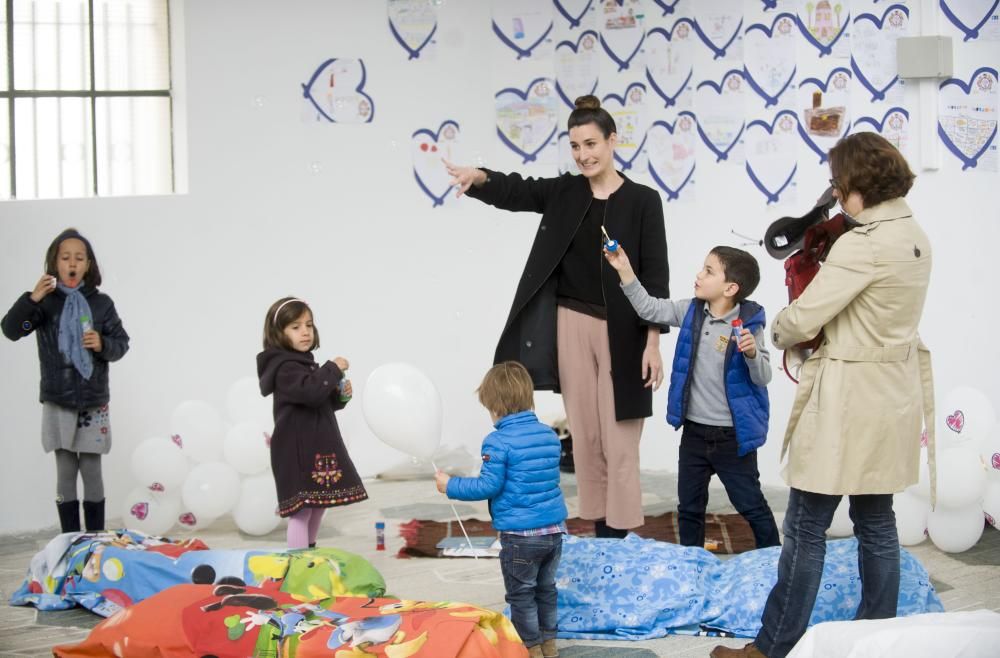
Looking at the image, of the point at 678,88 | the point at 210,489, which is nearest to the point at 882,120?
the point at 678,88

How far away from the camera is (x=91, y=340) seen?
13.9ft

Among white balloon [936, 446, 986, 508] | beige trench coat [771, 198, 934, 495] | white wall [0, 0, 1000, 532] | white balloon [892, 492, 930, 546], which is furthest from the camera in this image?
white wall [0, 0, 1000, 532]

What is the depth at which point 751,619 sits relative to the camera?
3285 millimetres

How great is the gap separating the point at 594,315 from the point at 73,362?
6.11 ft

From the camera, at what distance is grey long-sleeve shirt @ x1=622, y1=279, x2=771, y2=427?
365cm

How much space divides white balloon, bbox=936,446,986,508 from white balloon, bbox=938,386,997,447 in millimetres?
144

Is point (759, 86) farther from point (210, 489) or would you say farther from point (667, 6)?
point (210, 489)

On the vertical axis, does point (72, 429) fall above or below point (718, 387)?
below

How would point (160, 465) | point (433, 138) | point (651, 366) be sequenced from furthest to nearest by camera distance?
point (433, 138), point (160, 465), point (651, 366)

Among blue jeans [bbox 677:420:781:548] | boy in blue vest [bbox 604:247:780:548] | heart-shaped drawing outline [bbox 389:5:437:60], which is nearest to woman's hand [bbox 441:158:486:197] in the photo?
boy in blue vest [bbox 604:247:780:548]

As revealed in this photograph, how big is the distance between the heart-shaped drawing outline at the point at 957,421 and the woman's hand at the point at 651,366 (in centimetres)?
116

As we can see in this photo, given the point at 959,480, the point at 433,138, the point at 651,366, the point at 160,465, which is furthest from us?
the point at 433,138

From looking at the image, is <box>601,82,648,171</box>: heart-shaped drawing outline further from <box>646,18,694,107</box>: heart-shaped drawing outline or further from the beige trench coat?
the beige trench coat

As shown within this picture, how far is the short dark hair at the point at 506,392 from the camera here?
310 centimetres
